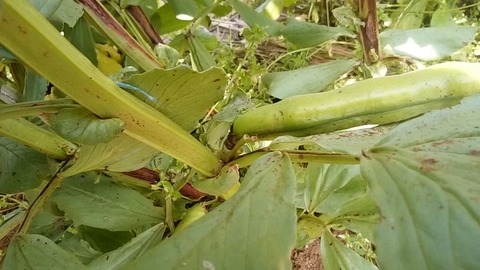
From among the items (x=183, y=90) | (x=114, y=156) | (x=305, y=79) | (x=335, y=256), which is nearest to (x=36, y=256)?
(x=114, y=156)

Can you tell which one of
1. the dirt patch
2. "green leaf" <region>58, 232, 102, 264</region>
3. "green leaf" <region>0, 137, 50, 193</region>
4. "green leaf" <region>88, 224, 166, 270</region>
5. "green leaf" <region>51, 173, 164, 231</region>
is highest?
"green leaf" <region>0, 137, 50, 193</region>

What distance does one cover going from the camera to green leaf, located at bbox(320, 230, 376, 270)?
0.79m

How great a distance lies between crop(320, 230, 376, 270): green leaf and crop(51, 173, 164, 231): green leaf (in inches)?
8.5

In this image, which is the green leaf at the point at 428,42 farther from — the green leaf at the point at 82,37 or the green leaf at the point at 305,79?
the green leaf at the point at 82,37

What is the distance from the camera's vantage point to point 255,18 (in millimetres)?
1031

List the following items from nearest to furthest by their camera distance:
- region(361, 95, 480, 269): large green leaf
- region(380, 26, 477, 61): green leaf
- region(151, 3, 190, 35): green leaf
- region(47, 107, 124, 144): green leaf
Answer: region(361, 95, 480, 269): large green leaf
region(47, 107, 124, 144): green leaf
region(380, 26, 477, 61): green leaf
region(151, 3, 190, 35): green leaf

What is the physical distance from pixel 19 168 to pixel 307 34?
529 mm

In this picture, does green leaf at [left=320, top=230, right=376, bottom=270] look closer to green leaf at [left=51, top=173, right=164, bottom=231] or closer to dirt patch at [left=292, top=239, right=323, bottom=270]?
green leaf at [left=51, top=173, right=164, bottom=231]

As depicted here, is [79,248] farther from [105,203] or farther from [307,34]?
[307,34]

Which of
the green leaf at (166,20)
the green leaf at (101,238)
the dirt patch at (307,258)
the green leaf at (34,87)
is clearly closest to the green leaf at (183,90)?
the green leaf at (34,87)

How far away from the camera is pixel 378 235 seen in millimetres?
402

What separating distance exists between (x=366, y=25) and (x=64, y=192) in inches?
20.7

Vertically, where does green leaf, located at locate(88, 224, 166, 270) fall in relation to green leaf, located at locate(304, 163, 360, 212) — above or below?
above

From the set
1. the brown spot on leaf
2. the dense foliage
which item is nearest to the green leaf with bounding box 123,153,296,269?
the dense foliage
